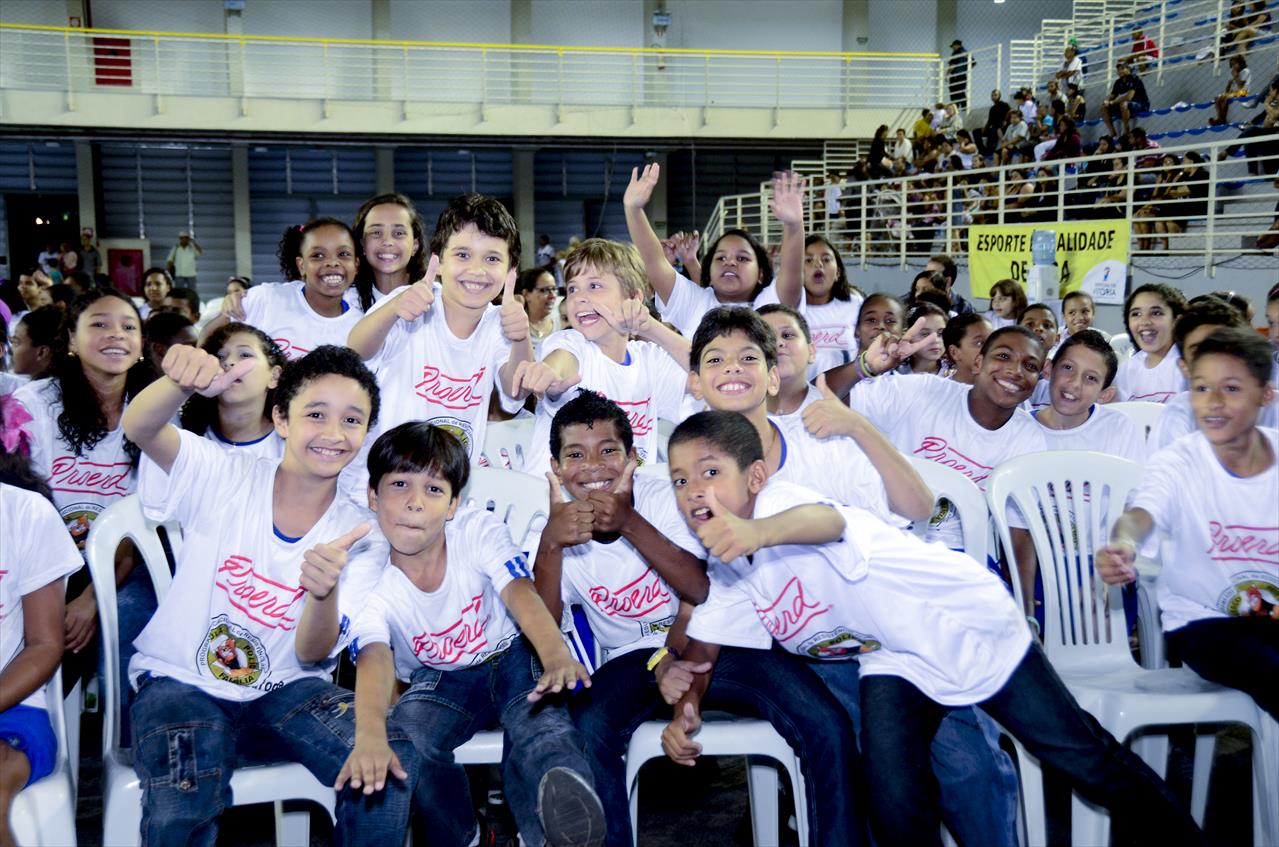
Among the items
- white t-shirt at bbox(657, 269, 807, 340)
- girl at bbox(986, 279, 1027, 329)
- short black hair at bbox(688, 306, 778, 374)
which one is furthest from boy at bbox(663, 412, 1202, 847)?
girl at bbox(986, 279, 1027, 329)

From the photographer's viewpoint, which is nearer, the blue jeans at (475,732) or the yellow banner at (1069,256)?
the blue jeans at (475,732)

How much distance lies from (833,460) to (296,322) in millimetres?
2143

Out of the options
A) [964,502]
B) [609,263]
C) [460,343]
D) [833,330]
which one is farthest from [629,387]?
[833,330]

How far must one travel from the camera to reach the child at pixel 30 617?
2371 millimetres

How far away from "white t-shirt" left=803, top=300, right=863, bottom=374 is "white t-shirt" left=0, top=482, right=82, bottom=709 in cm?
381

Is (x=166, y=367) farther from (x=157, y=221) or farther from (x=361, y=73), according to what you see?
(x=157, y=221)

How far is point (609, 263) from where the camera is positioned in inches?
144

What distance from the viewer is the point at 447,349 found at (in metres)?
3.58

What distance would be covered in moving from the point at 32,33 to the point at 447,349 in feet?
58.4

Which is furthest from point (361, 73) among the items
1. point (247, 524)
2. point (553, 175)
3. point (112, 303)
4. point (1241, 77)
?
point (247, 524)

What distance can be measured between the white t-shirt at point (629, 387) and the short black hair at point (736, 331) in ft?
1.64

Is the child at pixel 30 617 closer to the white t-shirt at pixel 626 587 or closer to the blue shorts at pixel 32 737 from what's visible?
the blue shorts at pixel 32 737

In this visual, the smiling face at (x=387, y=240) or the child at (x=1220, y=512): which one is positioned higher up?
the smiling face at (x=387, y=240)

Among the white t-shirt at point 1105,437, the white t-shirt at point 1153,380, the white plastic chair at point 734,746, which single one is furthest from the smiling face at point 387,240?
the white t-shirt at point 1153,380
